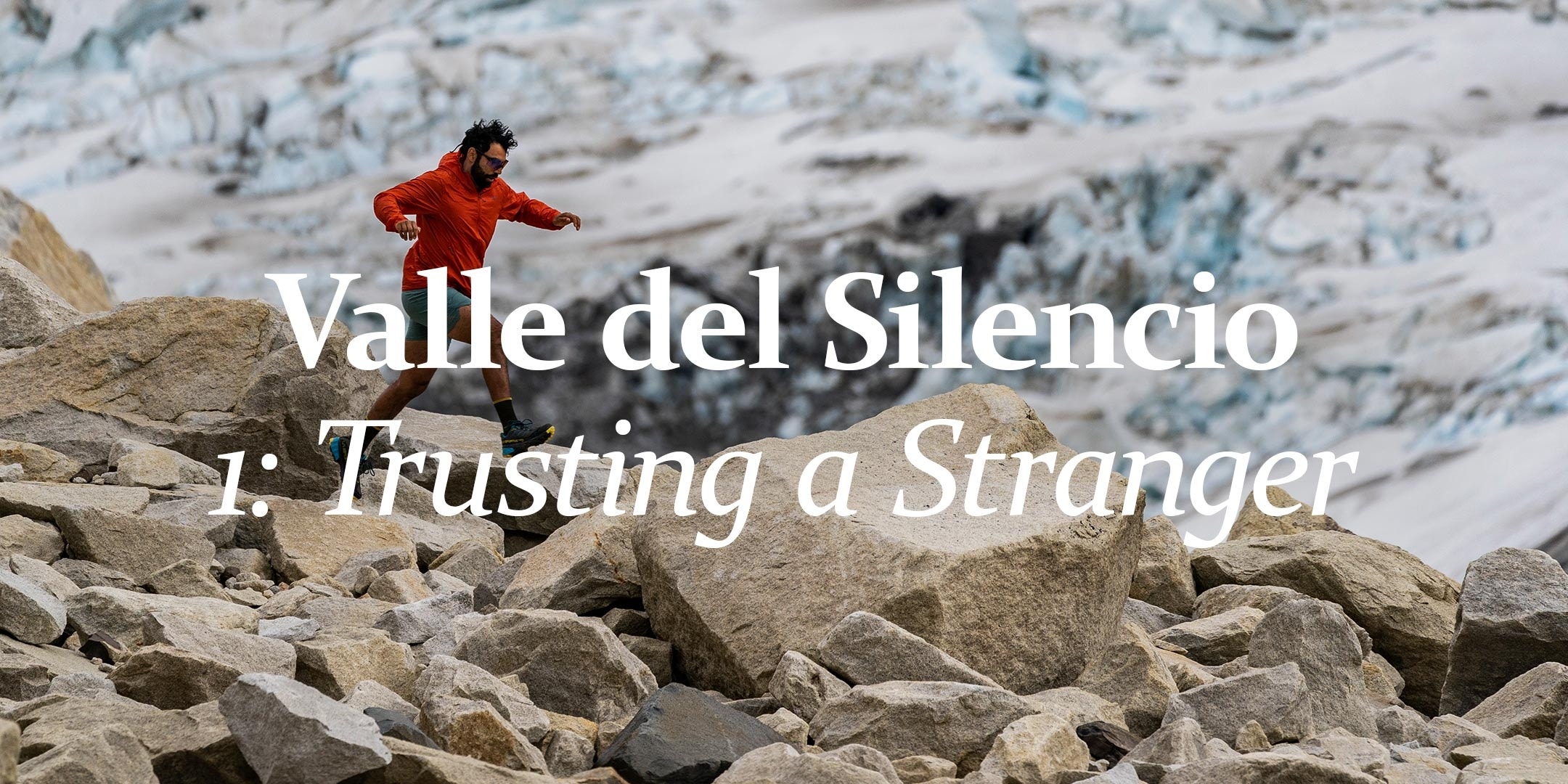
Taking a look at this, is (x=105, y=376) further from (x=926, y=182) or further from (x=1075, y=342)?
(x=926, y=182)

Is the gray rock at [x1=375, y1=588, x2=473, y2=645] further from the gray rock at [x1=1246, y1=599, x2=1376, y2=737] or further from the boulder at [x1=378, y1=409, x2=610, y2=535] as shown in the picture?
the gray rock at [x1=1246, y1=599, x2=1376, y2=737]

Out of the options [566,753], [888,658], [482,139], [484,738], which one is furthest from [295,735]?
[482,139]

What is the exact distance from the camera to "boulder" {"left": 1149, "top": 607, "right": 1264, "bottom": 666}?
14.2 feet

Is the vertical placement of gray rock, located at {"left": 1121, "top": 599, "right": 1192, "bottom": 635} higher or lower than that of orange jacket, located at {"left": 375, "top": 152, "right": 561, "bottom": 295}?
lower

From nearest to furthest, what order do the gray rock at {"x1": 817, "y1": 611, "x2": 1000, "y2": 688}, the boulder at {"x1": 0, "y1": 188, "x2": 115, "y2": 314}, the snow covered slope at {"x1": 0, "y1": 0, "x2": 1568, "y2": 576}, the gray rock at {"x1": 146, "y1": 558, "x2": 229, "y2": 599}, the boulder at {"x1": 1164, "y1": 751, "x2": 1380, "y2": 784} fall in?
the boulder at {"x1": 1164, "y1": 751, "x2": 1380, "y2": 784} → the gray rock at {"x1": 817, "y1": 611, "x2": 1000, "y2": 688} → the gray rock at {"x1": 146, "y1": 558, "x2": 229, "y2": 599} → the boulder at {"x1": 0, "y1": 188, "x2": 115, "y2": 314} → the snow covered slope at {"x1": 0, "y1": 0, "x2": 1568, "y2": 576}

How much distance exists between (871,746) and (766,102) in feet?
83.3

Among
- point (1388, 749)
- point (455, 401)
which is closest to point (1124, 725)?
point (1388, 749)

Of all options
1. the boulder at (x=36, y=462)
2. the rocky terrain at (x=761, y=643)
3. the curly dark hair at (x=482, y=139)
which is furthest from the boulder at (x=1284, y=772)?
the boulder at (x=36, y=462)

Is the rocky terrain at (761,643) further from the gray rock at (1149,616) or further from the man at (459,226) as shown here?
the man at (459,226)

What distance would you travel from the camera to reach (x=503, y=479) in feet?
21.5

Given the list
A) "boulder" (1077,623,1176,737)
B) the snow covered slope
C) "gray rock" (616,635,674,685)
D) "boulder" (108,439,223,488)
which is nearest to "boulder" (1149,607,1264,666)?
"boulder" (1077,623,1176,737)

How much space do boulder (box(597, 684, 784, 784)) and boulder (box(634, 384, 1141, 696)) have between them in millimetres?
670

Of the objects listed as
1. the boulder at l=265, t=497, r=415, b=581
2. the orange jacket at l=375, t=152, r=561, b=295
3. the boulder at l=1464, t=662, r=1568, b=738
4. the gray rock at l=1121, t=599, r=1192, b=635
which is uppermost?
the orange jacket at l=375, t=152, r=561, b=295

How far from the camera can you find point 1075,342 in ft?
77.3
